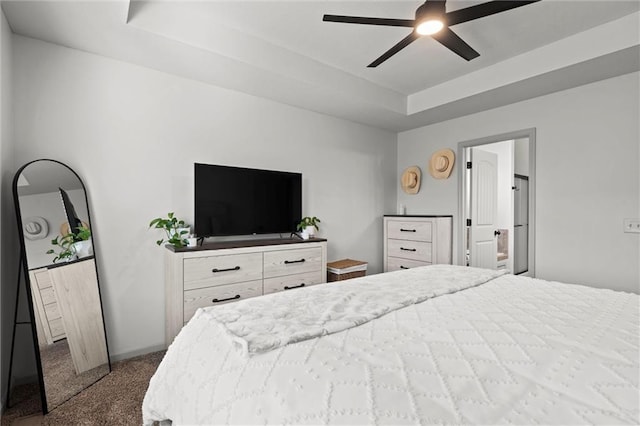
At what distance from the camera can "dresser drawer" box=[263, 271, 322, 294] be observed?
282 cm

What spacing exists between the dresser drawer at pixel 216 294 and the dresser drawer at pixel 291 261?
0.17 metres

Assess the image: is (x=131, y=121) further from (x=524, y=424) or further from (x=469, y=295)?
(x=524, y=424)

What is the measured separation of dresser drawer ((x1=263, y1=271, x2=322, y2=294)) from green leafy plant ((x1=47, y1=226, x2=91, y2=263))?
4.65 ft

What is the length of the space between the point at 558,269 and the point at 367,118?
2635 mm

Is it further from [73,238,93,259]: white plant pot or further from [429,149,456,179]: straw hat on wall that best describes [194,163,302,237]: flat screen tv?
[429,149,456,179]: straw hat on wall

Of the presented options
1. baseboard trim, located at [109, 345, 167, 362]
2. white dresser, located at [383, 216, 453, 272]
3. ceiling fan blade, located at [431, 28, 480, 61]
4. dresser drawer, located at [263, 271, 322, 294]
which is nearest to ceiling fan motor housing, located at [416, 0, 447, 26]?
ceiling fan blade, located at [431, 28, 480, 61]

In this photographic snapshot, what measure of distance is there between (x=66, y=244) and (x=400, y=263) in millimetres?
3520

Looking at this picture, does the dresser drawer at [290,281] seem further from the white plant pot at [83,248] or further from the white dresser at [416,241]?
the white dresser at [416,241]

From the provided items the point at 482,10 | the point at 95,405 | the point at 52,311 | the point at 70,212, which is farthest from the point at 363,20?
the point at 95,405

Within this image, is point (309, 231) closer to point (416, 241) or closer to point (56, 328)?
point (416, 241)

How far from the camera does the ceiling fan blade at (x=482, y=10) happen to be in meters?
1.63

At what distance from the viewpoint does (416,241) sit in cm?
406

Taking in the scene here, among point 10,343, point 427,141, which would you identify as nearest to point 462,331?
point 10,343

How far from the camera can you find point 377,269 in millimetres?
4461
